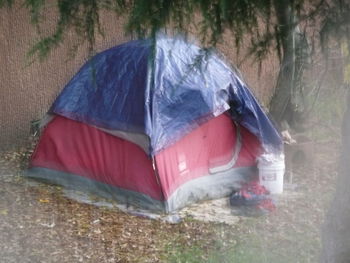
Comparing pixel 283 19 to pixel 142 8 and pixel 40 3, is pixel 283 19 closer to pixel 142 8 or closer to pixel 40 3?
pixel 142 8

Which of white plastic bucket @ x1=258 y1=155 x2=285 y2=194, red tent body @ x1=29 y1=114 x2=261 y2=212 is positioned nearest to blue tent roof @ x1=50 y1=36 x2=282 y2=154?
red tent body @ x1=29 y1=114 x2=261 y2=212

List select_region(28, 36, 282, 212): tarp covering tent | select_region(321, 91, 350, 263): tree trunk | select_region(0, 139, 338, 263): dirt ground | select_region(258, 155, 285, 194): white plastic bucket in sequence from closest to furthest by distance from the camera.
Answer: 1. select_region(321, 91, 350, 263): tree trunk
2. select_region(0, 139, 338, 263): dirt ground
3. select_region(28, 36, 282, 212): tarp covering tent
4. select_region(258, 155, 285, 194): white plastic bucket

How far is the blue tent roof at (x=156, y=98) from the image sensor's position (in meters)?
7.12

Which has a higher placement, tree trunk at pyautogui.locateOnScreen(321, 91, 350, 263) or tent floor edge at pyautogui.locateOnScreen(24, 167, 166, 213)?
tree trunk at pyautogui.locateOnScreen(321, 91, 350, 263)

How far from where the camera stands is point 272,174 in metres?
7.80

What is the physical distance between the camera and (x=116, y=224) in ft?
22.3

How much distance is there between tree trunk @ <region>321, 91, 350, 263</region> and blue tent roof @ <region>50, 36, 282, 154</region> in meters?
3.33

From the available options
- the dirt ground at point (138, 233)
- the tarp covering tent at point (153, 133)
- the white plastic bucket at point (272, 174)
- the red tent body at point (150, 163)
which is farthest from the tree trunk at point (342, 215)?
the white plastic bucket at point (272, 174)

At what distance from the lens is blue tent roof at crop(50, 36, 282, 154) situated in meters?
7.12

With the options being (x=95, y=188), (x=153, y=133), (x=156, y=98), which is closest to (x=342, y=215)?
(x=153, y=133)

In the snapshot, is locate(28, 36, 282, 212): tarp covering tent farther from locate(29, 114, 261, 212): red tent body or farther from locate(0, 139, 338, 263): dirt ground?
locate(0, 139, 338, 263): dirt ground

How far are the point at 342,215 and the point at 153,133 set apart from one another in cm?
359

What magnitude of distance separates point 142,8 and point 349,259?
169cm

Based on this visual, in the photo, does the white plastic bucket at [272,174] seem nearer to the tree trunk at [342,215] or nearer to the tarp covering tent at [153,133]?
the tarp covering tent at [153,133]
